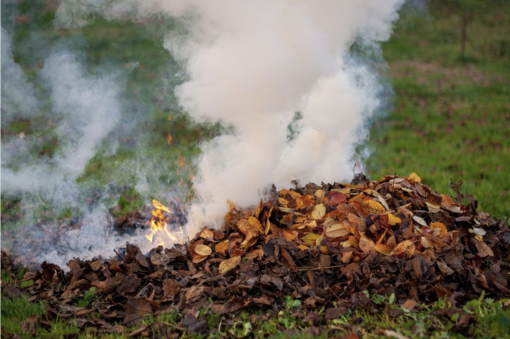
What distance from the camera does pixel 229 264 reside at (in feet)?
10.4

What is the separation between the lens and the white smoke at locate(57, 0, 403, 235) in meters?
3.91

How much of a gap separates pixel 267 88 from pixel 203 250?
160cm

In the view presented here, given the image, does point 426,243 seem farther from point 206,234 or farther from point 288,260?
point 206,234

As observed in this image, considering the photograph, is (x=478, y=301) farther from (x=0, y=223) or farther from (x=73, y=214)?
(x=0, y=223)

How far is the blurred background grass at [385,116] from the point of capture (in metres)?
5.98

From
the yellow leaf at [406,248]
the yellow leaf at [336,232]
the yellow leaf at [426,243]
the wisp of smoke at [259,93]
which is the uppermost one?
the wisp of smoke at [259,93]

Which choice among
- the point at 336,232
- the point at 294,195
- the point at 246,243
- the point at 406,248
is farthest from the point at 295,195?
the point at 406,248

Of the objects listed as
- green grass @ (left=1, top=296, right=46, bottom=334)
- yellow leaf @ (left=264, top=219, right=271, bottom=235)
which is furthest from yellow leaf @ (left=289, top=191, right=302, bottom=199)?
green grass @ (left=1, top=296, right=46, bottom=334)

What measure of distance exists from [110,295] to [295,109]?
2418 millimetres

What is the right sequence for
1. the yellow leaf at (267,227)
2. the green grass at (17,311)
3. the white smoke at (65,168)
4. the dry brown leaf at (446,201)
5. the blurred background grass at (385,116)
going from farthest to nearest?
the blurred background grass at (385,116)
the white smoke at (65,168)
the dry brown leaf at (446,201)
the yellow leaf at (267,227)
the green grass at (17,311)

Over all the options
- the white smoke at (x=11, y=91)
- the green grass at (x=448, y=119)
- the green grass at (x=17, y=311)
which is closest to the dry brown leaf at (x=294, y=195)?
the green grass at (x=17, y=311)

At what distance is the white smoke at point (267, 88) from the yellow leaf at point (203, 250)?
0.40 m

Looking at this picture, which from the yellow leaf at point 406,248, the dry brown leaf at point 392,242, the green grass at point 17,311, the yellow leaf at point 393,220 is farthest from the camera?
the yellow leaf at point 393,220

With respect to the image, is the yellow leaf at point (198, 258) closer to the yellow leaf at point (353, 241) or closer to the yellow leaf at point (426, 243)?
the yellow leaf at point (353, 241)
